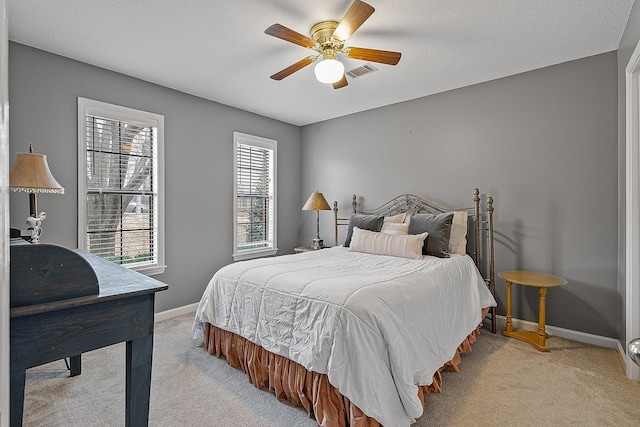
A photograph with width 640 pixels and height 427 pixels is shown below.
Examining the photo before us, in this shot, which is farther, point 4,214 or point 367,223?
point 367,223

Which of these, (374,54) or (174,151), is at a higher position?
(374,54)

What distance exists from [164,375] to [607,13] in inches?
163

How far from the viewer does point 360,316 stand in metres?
1.74

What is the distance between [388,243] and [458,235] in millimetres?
769

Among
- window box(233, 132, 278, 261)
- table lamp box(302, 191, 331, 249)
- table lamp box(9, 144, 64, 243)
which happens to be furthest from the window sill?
table lamp box(9, 144, 64, 243)

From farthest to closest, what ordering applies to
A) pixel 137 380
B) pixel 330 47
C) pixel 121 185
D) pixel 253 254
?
1. pixel 253 254
2. pixel 121 185
3. pixel 330 47
4. pixel 137 380

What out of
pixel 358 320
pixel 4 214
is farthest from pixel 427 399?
pixel 4 214

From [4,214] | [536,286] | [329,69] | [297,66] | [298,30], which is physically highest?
[298,30]

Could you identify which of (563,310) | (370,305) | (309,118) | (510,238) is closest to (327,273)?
(370,305)

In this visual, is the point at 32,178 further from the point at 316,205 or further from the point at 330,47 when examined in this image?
the point at 316,205

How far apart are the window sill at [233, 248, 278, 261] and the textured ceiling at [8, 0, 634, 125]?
214 centimetres

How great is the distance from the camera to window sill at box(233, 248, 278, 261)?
4.35 metres

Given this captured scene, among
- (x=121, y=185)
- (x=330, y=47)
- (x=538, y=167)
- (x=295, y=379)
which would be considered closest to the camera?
(x=295, y=379)

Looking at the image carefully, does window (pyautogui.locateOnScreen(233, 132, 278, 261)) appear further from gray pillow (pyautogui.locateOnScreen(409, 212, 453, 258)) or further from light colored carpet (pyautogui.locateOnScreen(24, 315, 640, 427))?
gray pillow (pyautogui.locateOnScreen(409, 212, 453, 258))
